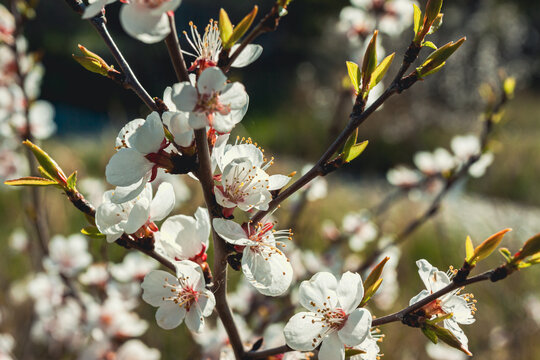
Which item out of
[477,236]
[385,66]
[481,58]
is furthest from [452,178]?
[481,58]

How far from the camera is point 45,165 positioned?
0.74m

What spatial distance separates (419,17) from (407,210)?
4321 mm

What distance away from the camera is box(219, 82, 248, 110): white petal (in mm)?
660

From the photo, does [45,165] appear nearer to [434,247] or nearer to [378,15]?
[378,15]

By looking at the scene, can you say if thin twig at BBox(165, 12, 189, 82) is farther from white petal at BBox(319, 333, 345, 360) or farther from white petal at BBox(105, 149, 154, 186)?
white petal at BBox(319, 333, 345, 360)

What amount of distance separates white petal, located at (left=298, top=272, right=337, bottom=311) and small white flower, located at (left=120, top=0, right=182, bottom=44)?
45 centimetres

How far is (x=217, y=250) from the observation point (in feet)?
2.55

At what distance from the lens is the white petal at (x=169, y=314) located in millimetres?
791

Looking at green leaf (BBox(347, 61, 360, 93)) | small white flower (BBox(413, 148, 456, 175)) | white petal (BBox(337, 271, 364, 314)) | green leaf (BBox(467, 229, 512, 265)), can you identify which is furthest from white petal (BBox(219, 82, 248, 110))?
small white flower (BBox(413, 148, 456, 175))

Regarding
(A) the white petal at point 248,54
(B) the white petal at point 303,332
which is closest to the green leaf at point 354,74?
(A) the white petal at point 248,54

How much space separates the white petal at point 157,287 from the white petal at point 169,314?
0.01 metres

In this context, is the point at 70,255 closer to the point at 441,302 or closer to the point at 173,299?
the point at 173,299

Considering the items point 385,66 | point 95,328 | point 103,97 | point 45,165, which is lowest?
point 103,97

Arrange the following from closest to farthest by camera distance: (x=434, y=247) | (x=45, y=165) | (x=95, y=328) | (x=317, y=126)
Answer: (x=45, y=165) < (x=95, y=328) < (x=434, y=247) < (x=317, y=126)
